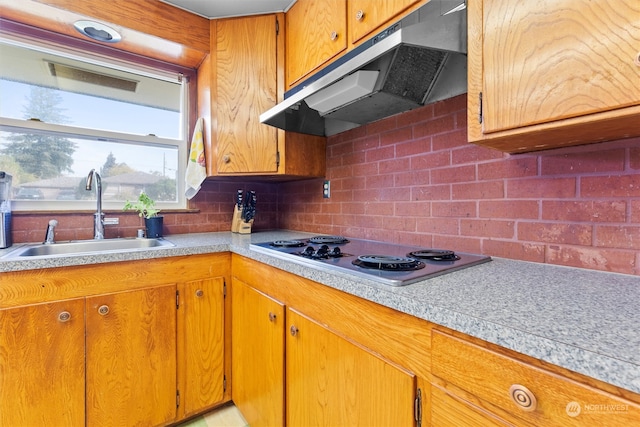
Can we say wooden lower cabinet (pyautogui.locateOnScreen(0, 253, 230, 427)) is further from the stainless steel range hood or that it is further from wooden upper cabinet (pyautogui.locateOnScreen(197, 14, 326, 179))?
the stainless steel range hood

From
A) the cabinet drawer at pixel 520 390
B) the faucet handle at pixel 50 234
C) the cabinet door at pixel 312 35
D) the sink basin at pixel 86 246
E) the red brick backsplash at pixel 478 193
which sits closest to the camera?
the cabinet drawer at pixel 520 390

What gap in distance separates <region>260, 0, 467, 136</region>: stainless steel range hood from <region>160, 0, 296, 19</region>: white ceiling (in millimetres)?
571

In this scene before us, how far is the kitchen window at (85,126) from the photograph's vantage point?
1634 millimetres

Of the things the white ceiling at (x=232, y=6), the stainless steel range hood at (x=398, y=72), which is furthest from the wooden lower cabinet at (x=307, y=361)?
the white ceiling at (x=232, y=6)

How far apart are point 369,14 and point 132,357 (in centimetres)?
182

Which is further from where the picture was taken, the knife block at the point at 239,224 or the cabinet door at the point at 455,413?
the knife block at the point at 239,224

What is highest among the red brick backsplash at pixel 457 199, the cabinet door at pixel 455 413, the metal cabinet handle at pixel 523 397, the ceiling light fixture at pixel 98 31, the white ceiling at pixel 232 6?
the white ceiling at pixel 232 6

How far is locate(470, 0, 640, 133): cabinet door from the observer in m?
0.60

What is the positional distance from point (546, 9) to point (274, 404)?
5.08 feet

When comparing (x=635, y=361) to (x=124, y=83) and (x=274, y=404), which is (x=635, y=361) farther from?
(x=124, y=83)

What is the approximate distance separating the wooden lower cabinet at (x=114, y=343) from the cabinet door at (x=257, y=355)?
A: 113mm

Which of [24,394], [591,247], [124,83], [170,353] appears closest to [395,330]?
[591,247]

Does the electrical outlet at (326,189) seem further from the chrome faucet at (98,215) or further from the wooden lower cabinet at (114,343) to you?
the chrome faucet at (98,215)

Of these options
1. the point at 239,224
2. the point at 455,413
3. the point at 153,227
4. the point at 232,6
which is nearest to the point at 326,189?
the point at 239,224
